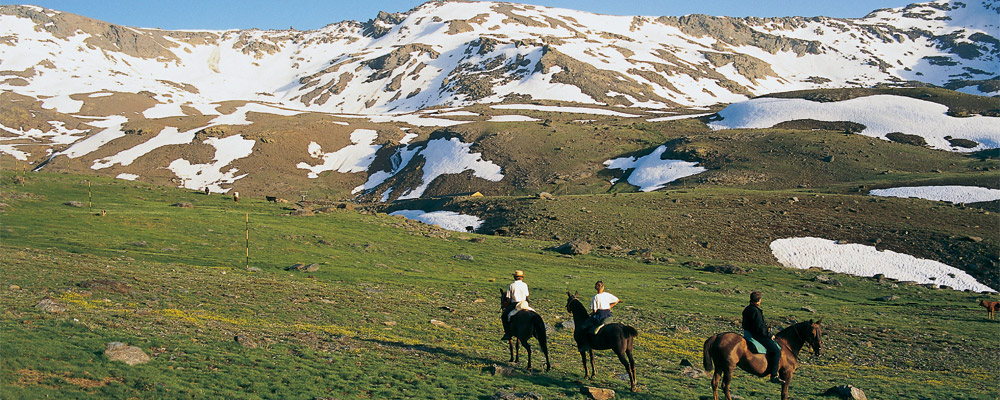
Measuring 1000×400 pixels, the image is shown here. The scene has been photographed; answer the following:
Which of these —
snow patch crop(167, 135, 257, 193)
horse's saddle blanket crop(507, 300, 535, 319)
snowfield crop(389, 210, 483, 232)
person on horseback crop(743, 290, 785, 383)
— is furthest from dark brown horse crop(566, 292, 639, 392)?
snow patch crop(167, 135, 257, 193)

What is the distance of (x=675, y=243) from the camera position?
63.4 m

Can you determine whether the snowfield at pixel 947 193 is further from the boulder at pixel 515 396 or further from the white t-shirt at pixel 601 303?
the boulder at pixel 515 396

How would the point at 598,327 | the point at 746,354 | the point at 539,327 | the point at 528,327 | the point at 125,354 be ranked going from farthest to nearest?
the point at 528,327 → the point at 539,327 → the point at 598,327 → the point at 746,354 → the point at 125,354

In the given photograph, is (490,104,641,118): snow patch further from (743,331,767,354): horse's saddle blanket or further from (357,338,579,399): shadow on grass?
(743,331,767,354): horse's saddle blanket

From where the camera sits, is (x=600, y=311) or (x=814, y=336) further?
(x=600, y=311)

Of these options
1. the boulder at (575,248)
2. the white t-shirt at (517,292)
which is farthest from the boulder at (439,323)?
the boulder at (575,248)

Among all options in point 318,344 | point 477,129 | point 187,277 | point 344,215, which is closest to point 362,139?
point 477,129

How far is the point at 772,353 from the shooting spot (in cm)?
1677

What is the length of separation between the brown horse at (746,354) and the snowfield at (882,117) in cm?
11310

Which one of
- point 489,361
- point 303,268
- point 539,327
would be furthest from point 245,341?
point 303,268

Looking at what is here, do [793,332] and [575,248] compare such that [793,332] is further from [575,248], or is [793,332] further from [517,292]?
[575,248]

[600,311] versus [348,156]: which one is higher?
[600,311]

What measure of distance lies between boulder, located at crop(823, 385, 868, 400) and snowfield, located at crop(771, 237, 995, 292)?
42241 millimetres

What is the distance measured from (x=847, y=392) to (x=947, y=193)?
6904cm
